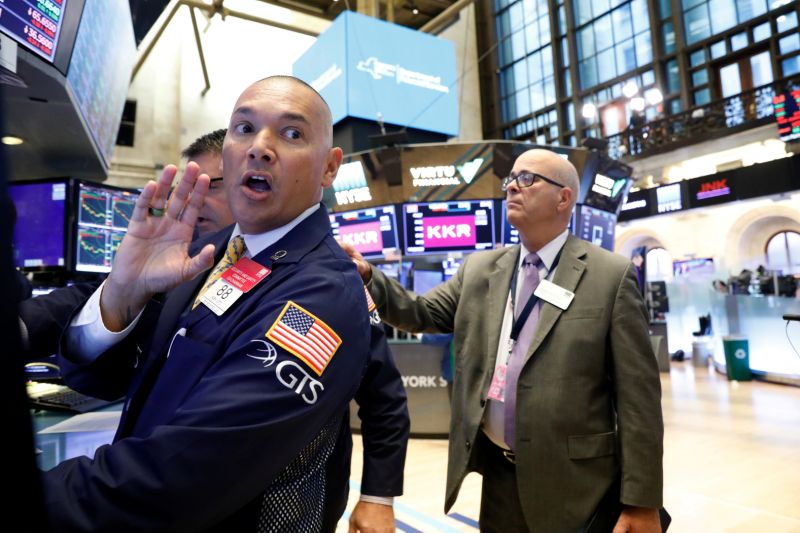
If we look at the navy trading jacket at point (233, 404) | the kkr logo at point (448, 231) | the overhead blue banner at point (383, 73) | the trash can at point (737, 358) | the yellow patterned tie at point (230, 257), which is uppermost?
the overhead blue banner at point (383, 73)

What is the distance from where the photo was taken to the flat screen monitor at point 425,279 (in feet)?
25.4

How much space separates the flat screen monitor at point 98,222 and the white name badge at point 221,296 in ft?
7.63

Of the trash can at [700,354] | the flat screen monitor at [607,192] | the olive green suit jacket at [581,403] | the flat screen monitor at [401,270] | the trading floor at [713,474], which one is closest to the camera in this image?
the olive green suit jacket at [581,403]

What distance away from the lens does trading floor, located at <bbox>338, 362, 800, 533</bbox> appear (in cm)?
322

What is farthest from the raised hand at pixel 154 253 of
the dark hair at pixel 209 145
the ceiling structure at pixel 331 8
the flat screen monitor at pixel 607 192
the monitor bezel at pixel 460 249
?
the flat screen monitor at pixel 607 192

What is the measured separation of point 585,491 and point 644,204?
15579 millimetres

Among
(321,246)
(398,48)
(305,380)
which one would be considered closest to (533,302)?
(321,246)

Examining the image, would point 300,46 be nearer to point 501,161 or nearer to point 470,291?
point 501,161

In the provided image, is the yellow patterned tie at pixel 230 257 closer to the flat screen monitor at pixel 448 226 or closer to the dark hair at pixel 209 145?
the dark hair at pixel 209 145

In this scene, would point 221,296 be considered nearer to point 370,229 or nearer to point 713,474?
point 713,474

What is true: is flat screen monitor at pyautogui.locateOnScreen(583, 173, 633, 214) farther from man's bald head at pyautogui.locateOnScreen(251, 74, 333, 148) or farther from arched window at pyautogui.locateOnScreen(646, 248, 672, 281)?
arched window at pyautogui.locateOnScreen(646, 248, 672, 281)

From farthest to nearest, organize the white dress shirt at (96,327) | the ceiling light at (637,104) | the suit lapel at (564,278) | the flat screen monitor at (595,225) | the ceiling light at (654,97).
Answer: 1. the ceiling light at (637,104)
2. the ceiling light at (654,97)
3. the flat screen monitor at (595,225)
4. the suit lapel at (564,278)
5. the white dress shirt at (96,327)

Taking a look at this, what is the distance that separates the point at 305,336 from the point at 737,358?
32.1ft

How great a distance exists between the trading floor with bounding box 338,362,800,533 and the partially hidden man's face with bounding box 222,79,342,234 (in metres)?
2.63
